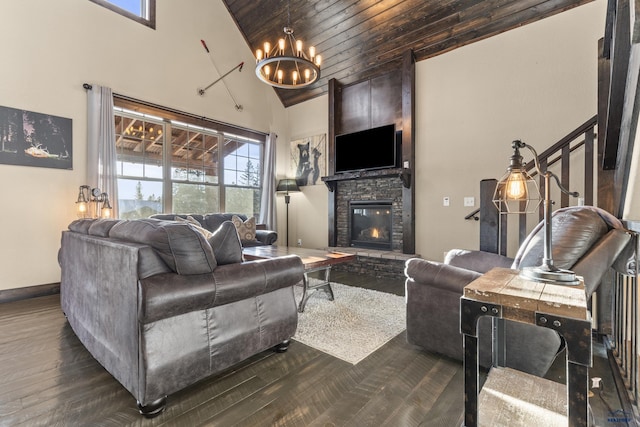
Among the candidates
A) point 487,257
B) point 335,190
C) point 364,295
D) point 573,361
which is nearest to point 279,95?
point 335,190

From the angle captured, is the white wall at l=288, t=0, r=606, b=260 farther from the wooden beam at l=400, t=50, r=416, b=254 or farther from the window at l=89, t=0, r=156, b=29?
the window at l=89, t=0, r=156, b=29

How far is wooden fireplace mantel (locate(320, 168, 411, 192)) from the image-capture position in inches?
174

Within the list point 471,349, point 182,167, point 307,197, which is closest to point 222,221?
point 182,167

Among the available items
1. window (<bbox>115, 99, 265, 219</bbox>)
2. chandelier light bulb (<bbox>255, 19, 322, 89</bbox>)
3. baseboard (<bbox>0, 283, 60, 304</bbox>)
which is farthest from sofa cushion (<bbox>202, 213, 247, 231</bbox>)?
chandelier light bulb (<bbox>255, 19, 322, 89</bbox>)

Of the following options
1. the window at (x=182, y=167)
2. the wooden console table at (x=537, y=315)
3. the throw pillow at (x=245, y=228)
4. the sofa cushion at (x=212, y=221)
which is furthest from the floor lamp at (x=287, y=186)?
the wooden console table at (x=537, y=315)

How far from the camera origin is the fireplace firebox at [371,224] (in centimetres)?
483

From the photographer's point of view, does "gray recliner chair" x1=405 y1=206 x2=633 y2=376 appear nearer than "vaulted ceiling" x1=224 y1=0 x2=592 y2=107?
Yes

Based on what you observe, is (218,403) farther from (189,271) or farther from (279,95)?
(279,95)

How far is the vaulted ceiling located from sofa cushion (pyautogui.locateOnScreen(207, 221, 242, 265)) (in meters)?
4.07

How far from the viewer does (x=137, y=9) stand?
173 inches

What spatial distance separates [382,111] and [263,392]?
14.6 feet

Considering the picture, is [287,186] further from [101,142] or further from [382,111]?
[101,142]

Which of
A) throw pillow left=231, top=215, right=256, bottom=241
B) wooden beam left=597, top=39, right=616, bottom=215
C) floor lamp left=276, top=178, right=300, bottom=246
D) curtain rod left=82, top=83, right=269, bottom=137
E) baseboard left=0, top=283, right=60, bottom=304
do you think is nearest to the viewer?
wooden beam left=597, top=39, right=616, bottom=215

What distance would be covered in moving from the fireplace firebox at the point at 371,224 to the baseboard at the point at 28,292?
4.23 m
